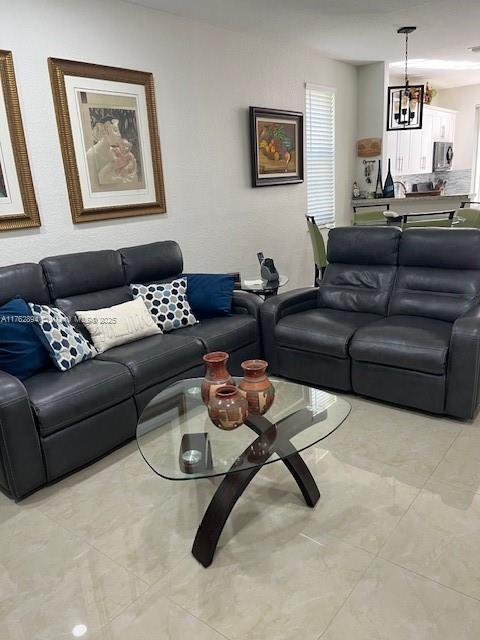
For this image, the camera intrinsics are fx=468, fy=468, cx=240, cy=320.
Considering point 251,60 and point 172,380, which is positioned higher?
point 251,60

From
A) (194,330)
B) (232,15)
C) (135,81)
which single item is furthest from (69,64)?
(194,330)

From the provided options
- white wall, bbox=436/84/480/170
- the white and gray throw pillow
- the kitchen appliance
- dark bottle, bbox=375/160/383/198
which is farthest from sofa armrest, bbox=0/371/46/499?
white wall, bbox=436/84/480/170

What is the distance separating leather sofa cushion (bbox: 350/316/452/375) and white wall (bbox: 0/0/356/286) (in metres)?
1.78

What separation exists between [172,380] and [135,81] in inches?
87.4

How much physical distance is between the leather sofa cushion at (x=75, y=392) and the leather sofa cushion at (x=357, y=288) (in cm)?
175

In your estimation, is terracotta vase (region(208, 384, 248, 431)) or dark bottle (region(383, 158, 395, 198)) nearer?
terracotta vase (region(208, 384, 248, 431))

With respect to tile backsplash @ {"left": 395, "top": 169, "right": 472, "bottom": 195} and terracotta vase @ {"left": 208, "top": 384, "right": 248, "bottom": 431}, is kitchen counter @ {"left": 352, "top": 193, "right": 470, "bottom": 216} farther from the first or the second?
terracotta vase @ {"left": 208, "top": 384, "right": 248, "bottom": 431}

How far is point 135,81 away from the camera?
343 centimetres

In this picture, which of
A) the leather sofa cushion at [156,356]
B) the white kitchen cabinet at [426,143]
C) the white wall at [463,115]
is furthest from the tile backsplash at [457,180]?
the leather sofa cushion at [156,356]

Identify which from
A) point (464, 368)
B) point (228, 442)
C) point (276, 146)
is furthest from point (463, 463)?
point (276, 146)

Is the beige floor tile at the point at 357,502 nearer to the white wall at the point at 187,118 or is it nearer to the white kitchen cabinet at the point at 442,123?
the white wall at the point at 187,118

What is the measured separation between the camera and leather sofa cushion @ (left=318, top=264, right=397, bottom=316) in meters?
3.40

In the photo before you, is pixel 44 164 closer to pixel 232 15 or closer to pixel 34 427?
pixel 34 427

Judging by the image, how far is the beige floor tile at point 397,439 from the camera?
2.37 metres
